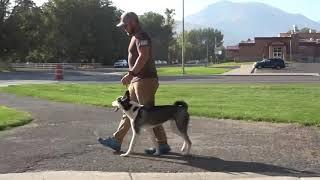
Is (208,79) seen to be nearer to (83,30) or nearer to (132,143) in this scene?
(132,143)

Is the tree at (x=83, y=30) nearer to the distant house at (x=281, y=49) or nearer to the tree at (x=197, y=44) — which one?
the distant house at (x=281, y=49)

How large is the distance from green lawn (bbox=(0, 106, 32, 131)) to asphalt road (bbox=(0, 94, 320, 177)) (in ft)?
1.12

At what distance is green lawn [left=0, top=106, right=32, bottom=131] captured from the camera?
13234 mm

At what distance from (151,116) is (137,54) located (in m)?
0.96

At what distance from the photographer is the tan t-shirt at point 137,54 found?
9179 millimetres

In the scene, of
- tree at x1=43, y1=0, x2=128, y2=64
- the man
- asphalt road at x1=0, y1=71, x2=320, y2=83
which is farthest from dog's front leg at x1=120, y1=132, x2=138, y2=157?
tree at x1=43, y1=0, x2=128, y2=64

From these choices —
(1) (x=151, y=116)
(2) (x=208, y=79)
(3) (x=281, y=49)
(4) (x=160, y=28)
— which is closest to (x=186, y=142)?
(1) (x=151, y=116)

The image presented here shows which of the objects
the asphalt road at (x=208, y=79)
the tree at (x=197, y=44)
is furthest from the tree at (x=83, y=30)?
the asphalt road at (x=208, y=79)

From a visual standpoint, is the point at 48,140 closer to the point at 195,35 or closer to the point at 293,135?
the point at 293,135

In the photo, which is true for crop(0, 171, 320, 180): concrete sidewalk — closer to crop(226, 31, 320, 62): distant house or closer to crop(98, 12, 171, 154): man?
crop(98, 12, 171, 154): man

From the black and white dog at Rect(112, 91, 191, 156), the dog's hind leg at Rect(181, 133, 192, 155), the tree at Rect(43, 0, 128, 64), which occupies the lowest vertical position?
the dog's hind leg at Rect(181, 133, 192, 155)

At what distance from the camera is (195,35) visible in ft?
612

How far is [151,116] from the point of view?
9.20 m

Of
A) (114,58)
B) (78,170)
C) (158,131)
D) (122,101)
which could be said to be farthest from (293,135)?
(114,58)
